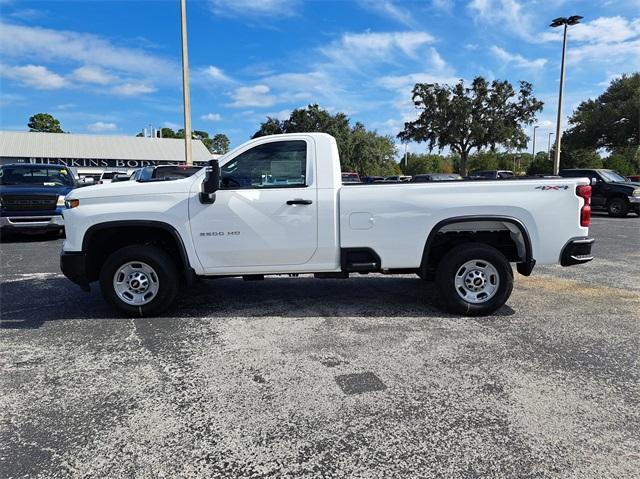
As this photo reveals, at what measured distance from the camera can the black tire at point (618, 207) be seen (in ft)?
56.4

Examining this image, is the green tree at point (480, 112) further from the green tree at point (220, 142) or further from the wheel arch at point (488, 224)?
the green tree at point (220, 142)

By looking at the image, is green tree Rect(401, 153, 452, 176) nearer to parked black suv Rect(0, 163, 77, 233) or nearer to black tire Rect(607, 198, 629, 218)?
black tire Rect(607, 198, 629, 218)

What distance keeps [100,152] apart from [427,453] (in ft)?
212

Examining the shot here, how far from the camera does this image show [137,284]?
521cm

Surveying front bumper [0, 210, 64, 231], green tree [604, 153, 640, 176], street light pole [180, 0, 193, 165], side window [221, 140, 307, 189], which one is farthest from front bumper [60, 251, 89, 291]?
green tree [604, 153, 640, 176]

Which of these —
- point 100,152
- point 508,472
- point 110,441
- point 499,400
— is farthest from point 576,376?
point 100,152

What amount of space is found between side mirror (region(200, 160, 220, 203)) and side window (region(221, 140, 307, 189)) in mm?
135

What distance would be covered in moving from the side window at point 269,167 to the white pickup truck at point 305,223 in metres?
0.01

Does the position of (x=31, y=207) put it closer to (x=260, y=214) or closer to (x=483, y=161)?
(x=260, y=214)

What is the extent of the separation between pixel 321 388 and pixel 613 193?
1794 centimetres

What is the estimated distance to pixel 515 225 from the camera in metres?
5.11

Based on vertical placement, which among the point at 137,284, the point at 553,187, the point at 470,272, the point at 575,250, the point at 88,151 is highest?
the point at 88,151

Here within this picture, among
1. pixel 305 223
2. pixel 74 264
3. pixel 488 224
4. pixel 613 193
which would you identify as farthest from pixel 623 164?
pixel 74 264

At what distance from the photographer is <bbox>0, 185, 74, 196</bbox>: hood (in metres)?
10.8
